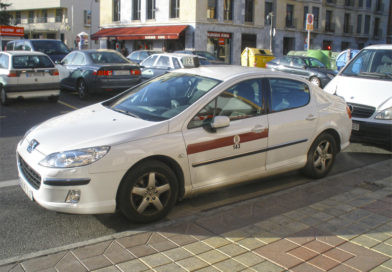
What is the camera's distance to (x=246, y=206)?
488 centimetres

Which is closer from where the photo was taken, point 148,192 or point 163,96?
point 148,192

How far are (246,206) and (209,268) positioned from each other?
4.70 feet

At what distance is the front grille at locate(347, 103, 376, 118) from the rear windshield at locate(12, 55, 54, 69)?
880cm

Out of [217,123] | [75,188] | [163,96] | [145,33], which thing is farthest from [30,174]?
[145,33]

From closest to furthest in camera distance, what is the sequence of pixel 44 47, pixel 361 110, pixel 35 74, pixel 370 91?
pixel 361 110 → pixel 370 91 → pixel 35 74 → pixel 44 47

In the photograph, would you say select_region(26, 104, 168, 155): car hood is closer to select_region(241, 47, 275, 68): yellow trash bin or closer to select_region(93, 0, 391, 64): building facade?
select_region(241, 47, 275, 68): yellow trash bin

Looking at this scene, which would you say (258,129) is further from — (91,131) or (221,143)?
(91,131)

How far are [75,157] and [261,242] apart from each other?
1.88m

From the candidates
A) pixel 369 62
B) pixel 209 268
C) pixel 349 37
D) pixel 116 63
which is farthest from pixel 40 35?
pixel 209 268

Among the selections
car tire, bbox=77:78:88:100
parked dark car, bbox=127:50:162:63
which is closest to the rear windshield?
car tire, bbox=77:78:88:100

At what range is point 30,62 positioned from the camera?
1258 cm

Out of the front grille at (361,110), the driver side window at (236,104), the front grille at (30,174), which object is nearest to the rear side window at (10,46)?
the front grille at (361,110)

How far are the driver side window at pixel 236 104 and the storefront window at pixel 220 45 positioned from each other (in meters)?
31.9

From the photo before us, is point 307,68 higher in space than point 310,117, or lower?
higher
